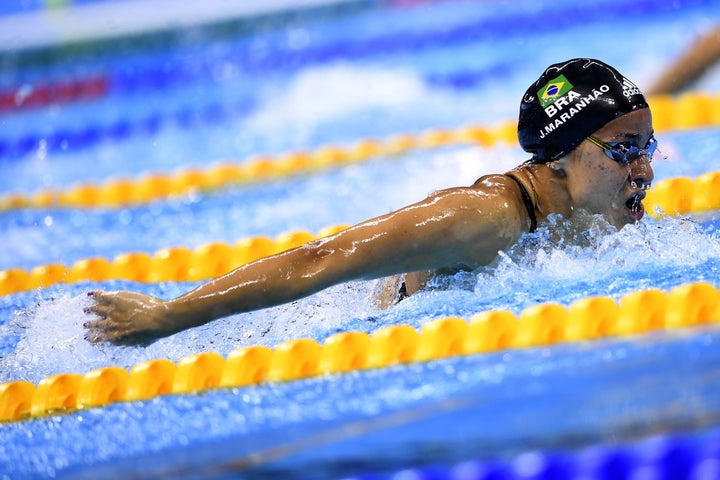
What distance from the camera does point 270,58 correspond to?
9328 mm

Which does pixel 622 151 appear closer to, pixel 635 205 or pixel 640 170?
pixel 640 170

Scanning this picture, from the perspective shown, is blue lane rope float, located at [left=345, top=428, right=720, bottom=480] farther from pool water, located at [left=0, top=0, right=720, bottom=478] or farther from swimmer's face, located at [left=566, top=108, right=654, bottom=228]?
swimmer's face, located at [left=566, top=108, right=654, bottom=228]

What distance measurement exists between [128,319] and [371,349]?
0.69 metres

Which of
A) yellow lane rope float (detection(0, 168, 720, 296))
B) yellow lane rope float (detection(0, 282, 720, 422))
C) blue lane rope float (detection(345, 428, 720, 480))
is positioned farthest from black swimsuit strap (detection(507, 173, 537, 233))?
yellow lane rope float (detection(0, 168, 720, 296))

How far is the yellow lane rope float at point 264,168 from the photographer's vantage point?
607 cm

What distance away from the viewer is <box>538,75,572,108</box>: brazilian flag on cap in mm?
3098

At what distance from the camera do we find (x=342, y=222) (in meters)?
5.04

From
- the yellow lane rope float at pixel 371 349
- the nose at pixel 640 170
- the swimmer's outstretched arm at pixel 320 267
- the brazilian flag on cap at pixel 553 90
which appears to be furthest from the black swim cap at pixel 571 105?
the yellow lane rope float at pixel 371 349

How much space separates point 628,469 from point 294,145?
17.7ft

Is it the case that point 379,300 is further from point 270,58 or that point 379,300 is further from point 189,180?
point 270,58

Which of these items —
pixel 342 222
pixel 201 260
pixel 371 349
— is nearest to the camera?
pixel 371 349

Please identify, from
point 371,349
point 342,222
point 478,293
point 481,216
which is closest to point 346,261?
point 371,349

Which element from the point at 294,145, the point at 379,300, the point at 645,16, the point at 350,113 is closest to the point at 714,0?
the point at 645,16

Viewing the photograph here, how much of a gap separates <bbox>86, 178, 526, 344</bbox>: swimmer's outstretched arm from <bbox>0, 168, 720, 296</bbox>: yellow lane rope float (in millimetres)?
1405
